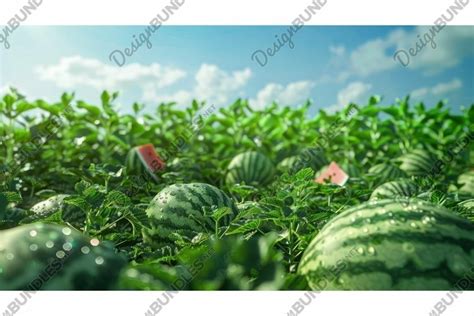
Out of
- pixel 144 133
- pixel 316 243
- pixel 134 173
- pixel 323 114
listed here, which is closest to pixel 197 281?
pixel 316 243

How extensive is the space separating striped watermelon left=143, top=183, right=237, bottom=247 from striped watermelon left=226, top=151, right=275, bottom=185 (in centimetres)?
211

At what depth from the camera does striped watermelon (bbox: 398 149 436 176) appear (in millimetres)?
4707

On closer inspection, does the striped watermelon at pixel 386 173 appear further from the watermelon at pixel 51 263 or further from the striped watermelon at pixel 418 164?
the watermelon at pixel 51 263

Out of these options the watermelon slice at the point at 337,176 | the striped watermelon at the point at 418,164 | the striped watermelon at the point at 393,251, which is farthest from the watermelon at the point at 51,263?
the striped watermelon at the point at 418,164

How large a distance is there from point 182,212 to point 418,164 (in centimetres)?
309

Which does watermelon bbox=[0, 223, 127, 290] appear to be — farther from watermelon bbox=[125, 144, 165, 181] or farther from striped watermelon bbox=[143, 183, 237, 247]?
watermelon bbox=[125, 144, 165, 181]

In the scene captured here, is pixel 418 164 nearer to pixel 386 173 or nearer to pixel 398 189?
pixel 386 173

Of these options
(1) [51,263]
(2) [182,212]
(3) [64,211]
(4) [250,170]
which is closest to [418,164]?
(4) [250,170]

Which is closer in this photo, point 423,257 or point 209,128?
point 423,257

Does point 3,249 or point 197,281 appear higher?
point 197,281

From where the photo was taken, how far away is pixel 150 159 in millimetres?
4168
